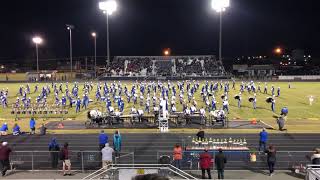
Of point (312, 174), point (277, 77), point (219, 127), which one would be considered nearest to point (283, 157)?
point (312, 174)

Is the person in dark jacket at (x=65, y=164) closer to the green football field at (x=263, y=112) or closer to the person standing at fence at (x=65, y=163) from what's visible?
the person standing at fence at (x=65, y=163)

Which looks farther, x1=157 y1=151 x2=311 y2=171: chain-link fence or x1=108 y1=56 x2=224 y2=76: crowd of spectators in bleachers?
x1=108 y1=56 x2=224 y2=76: crowd of spectators in bleachers

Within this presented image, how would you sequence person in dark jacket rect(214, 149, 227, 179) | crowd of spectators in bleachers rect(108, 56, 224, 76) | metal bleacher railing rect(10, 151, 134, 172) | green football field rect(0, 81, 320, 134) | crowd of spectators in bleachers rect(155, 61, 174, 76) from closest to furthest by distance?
1. person in dark jacket rect(214, 149, 227, 179)
2. metal bleacher railing rect(10, 151, 134, 172)
3. green football field rect(0, 81, 320, 134)
4. crowd of spectators in bleachers rect(108, 56, 224, 76)
5. crowd of spectators in bleachers rect(155, 61, 174, 76)

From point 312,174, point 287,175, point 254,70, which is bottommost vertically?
point 287,175

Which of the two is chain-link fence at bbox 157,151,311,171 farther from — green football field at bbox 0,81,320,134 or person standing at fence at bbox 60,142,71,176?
green football field at bbox 0,81,320,134

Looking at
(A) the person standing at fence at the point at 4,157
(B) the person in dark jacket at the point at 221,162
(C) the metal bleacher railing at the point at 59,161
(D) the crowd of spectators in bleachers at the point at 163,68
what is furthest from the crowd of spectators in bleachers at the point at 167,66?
(A) the person standing at fence at the point at 4,157

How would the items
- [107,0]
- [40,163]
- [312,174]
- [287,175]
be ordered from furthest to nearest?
[107,0] < [40,163] < [287,175] < [312,174]

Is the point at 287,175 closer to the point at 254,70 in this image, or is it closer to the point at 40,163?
the point at 40,163

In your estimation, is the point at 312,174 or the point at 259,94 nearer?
the point at 312,174

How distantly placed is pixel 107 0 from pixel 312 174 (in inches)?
2030

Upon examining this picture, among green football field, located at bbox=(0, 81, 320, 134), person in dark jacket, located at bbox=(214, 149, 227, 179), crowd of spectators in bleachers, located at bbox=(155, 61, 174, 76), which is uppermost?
crowd of spectators in bleachers, located at bbox=(155, 61, 174, 76)

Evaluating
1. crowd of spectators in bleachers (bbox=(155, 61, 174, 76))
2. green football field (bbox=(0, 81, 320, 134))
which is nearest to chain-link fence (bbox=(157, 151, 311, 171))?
green football field (bbox=(0, 81, 320, 134))

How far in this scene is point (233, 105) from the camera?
1307 inches

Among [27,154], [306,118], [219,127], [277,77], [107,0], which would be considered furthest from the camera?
[277,77]
